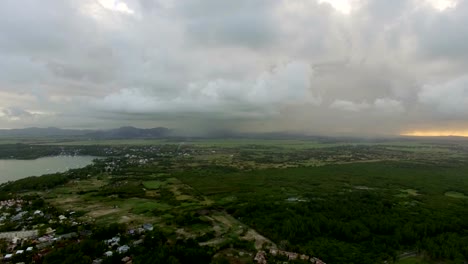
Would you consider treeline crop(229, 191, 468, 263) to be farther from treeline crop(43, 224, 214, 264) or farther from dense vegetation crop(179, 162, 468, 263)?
treeline crop(43, 224, 214, 264)

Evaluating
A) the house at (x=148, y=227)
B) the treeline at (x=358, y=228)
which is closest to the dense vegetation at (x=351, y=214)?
the treeline at (x=358, y=228)

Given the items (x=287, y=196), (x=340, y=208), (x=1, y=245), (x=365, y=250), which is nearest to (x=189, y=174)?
(x=287, y=196)

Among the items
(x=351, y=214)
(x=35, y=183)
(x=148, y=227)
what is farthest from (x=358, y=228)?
(x=35, y=183)

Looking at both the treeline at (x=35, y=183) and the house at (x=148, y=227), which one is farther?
the treeline at (x=35, y=183)

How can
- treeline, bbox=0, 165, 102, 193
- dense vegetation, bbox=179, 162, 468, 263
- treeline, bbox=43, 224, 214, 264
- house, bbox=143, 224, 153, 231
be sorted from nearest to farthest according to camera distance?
treeline, bbox=43, 224, 214, 264 → dense vegetation, bbox=179, 162, 468, 263 → house, bbox=143, 224, 153, 231 → treeline, bbox=0, 165, 102, 193

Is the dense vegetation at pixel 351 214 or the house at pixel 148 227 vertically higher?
the dense vegetation at pixel 351 214

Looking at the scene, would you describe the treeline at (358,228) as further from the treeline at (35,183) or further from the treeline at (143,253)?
the treeline at (35,183)

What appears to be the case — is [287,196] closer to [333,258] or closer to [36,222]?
[333,258]

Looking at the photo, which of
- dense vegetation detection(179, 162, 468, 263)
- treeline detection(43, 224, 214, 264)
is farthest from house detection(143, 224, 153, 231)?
dense vegetation detection(179, 162, 468, 263)
